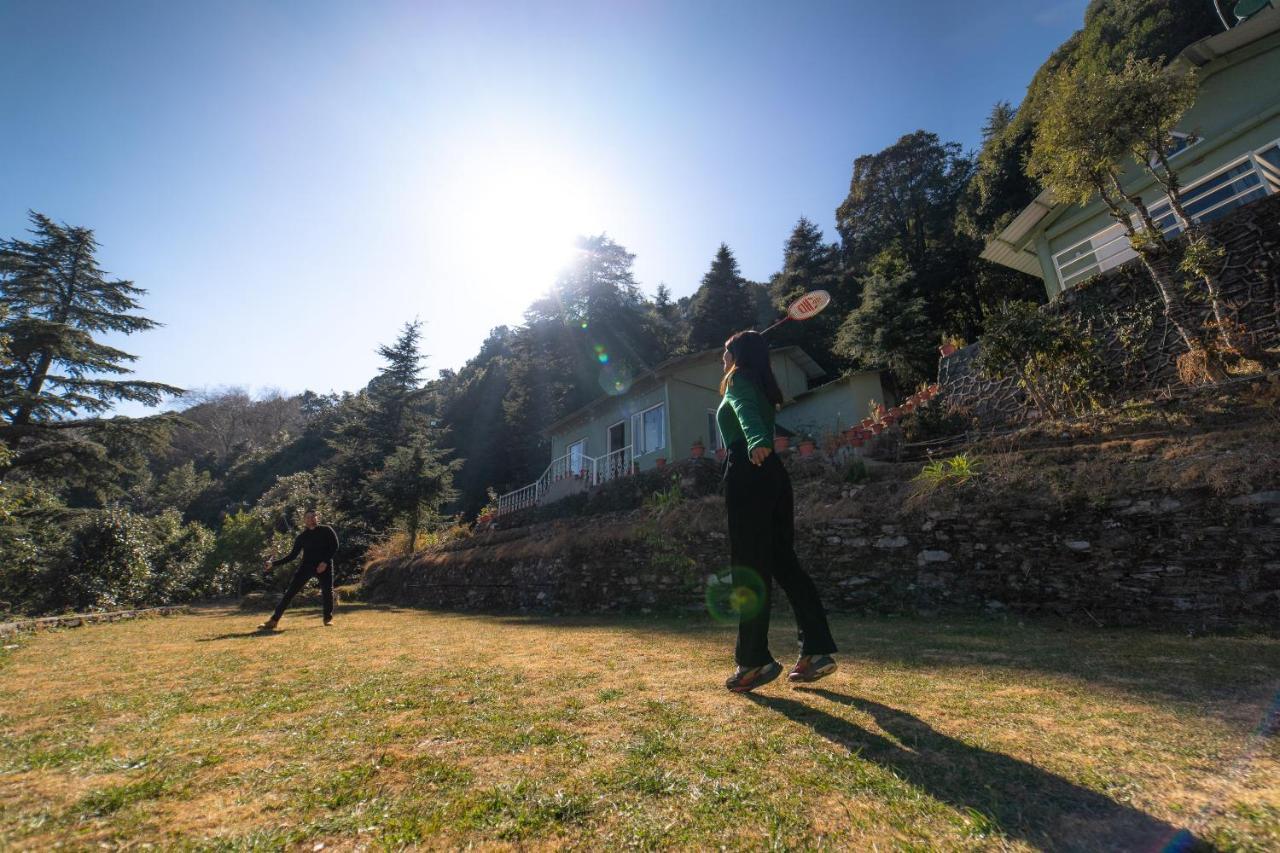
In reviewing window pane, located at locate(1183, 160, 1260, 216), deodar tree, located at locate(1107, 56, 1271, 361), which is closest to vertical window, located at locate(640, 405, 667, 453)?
deodar tree, located at locate(1107, 56, 1271, 361)

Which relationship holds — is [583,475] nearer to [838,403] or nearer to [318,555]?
[838,403]

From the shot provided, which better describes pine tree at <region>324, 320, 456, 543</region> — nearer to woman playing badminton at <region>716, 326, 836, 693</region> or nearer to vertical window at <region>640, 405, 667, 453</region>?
vertical window at <region>640, 405, 667, 453</region>

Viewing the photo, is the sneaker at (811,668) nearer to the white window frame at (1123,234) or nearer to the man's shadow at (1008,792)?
the man's shadow at (1008,792)

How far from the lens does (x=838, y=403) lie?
53.5ft

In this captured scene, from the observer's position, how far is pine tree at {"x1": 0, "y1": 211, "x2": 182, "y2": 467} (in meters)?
14.7

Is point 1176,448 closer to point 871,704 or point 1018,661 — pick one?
point 1018,661

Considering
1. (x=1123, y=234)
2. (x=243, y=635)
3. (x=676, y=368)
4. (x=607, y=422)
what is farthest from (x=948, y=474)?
(x=607, y=422)

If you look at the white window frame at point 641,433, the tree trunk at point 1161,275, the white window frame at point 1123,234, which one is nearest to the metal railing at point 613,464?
the white window frame at point 641,433

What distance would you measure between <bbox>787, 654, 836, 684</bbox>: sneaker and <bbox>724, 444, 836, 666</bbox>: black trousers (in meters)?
0.04

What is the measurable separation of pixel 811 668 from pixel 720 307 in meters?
27.9

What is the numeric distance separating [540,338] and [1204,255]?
97.1 ft

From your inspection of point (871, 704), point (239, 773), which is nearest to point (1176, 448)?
point (871, 704)

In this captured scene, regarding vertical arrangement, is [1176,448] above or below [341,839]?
above

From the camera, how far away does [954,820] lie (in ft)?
3.93
